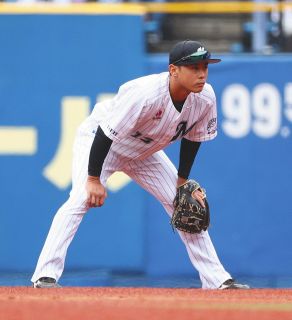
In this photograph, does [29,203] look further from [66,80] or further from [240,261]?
[240,261]

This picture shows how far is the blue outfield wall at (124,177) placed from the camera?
277 inches

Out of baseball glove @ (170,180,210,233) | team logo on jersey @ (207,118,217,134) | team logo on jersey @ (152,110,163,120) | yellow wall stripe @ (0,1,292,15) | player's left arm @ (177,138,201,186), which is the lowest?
baseball glove @ (170,180,210,233)

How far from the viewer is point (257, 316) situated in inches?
149

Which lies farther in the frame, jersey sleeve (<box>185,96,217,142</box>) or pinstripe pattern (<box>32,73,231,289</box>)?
jersey sleeve (<box>185,96,217,142</box>)

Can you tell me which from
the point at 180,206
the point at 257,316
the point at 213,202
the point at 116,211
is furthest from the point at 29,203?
the point at 257,316

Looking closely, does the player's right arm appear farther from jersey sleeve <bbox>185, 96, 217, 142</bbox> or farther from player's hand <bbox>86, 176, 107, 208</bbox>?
jersey sleeve <bbox>185, 96, 217, 142</bbox>

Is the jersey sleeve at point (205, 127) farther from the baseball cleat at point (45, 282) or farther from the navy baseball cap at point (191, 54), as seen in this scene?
the baseball cleat at point (45, 282)

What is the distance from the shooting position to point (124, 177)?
708 cm

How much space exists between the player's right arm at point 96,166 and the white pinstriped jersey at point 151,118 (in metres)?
0.05

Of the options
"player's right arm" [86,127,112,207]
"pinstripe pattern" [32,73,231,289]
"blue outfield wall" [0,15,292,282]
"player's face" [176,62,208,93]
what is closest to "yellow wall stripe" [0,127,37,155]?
"blue outfield wall" [0,15,292,282]

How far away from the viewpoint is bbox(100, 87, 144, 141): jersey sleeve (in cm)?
528

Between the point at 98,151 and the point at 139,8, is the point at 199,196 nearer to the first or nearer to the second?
the point at 98,151

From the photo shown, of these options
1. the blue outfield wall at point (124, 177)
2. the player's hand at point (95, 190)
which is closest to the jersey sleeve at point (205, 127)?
the player's hand at point (95, 190)

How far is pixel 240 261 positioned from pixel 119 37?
1.71m
